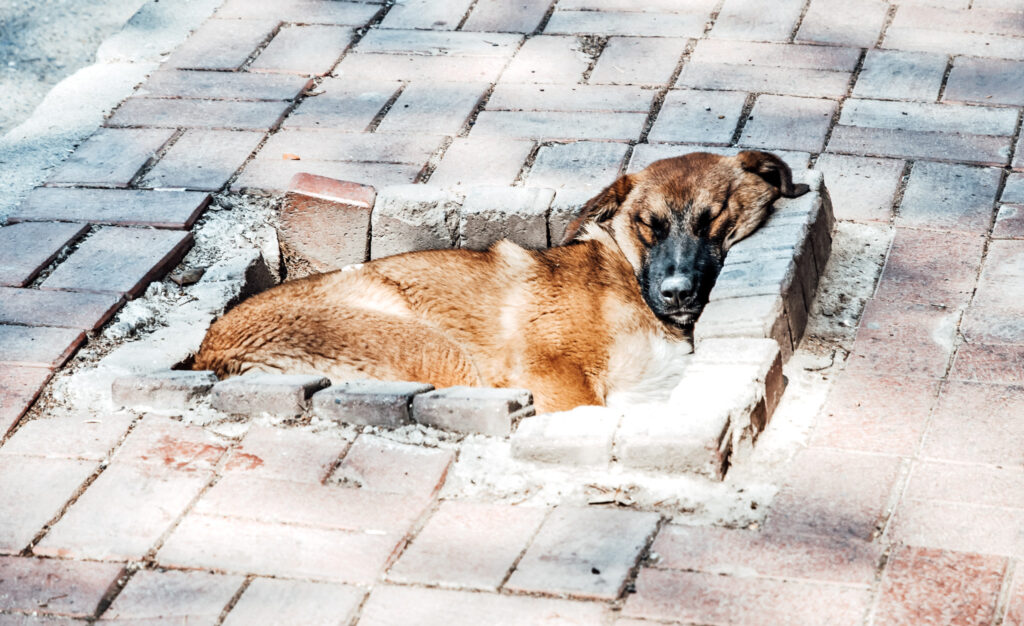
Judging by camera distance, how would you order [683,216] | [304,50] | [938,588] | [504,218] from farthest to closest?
[304,50] < [504,218] < [683,216] < [938,588]

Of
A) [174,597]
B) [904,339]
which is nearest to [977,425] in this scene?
[904,339]

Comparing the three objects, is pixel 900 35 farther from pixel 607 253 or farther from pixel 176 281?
pixel 176 281

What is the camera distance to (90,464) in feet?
12.3

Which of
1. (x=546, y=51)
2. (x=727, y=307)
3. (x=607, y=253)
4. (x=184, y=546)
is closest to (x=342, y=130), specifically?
(x=546, y=51)

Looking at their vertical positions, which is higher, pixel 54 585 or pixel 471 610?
pixel 54 585

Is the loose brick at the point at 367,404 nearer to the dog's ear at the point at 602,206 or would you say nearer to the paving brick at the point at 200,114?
the dog's ear at the point at 602,206

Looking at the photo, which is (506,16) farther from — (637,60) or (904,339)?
(904,339)

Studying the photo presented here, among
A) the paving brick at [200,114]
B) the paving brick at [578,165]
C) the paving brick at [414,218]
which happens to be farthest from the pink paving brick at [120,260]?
the paving brick at [578,165]

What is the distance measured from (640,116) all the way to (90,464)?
3003 mm

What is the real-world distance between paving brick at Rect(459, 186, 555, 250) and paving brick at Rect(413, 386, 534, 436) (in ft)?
3.79

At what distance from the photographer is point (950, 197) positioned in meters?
4.98

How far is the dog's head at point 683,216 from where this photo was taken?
4.43m

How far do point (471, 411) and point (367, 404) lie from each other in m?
0.31

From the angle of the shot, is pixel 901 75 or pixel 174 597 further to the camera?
pixel 901 75
